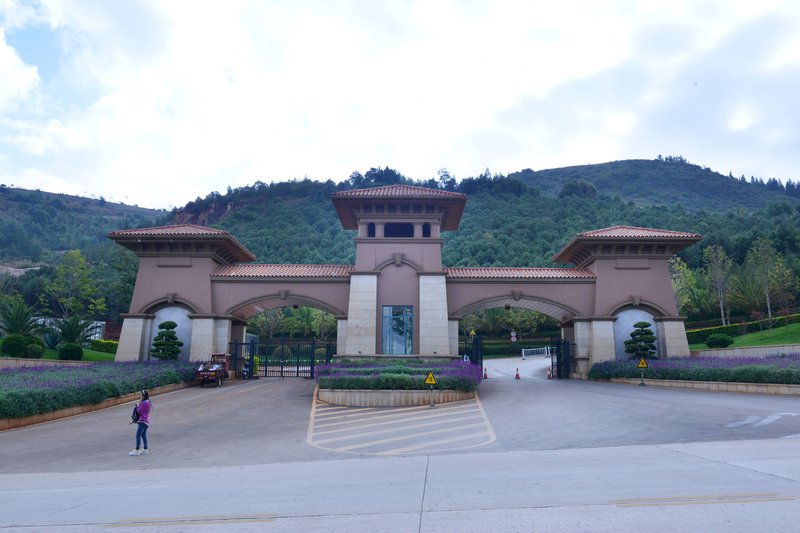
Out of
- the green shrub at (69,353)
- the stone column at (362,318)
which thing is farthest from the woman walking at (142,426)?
the green shrub at (69,353)

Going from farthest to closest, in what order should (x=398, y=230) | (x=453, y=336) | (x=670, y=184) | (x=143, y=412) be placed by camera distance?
(x=670, y=184) → (x=398, y=230) → (x=453, y=336) → (x=143, y=412)

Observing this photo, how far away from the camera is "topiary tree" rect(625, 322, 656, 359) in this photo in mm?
24641

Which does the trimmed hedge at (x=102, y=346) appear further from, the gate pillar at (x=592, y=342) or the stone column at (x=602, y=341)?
the stone column at (x=602, y=341)

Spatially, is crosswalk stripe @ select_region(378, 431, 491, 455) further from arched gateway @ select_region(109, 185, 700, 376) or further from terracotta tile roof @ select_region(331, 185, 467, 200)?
terracotta tile roof @ select_region(331, 185, 467, 200)

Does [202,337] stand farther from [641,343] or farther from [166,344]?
[641,343]

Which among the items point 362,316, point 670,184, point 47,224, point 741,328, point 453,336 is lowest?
point 453,336

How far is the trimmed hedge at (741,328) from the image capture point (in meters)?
35.8

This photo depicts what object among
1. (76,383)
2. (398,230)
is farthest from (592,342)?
(76,383)

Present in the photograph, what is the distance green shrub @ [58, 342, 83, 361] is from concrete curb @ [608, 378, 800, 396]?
2662 cm

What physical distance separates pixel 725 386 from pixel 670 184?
5410 inches

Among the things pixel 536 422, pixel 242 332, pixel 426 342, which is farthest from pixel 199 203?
pixel 536 422

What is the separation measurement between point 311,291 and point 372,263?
3284 millimetres

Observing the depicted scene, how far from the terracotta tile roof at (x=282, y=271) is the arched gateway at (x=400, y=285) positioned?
0.08 meters

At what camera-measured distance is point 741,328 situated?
1523 inches
